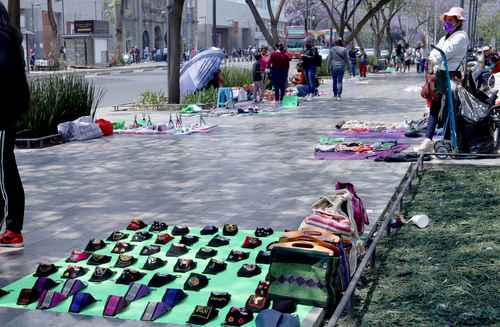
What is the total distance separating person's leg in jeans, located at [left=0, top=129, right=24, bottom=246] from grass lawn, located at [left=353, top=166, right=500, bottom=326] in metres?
2.77

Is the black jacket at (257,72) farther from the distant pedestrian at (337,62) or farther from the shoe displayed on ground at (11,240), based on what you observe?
the shoe displayed on ground at (11,240)

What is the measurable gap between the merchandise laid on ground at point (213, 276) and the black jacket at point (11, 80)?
1106mm

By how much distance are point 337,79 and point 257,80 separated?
2.80 meters

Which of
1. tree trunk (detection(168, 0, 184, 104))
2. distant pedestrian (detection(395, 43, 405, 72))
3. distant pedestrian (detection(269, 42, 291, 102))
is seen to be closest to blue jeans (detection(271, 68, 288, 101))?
distant pedestrian (detection(269, 42, 291, 102))

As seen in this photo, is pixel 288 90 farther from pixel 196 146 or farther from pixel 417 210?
pixel 417 210

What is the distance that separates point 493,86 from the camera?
43.8ft

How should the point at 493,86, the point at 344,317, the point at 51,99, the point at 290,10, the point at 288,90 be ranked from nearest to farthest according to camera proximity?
the point at 344,317 → the point at 51,99 → the point at 493,86 → the point at 288,90 → the point at 290,10

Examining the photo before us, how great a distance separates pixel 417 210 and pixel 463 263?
1637 mm

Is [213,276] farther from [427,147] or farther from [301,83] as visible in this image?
[301,83]

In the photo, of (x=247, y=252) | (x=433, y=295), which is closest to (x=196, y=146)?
(x=247, y=252)

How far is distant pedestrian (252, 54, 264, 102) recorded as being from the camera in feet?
64.8

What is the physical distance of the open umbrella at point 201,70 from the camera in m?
19.7

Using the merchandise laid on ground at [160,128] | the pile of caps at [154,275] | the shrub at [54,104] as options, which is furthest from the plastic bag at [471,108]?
the shrub at [54,104]

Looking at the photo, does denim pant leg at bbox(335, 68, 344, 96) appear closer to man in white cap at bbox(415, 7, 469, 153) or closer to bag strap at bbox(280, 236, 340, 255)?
man in white cap at bbox(415, 7, 469, 153)
